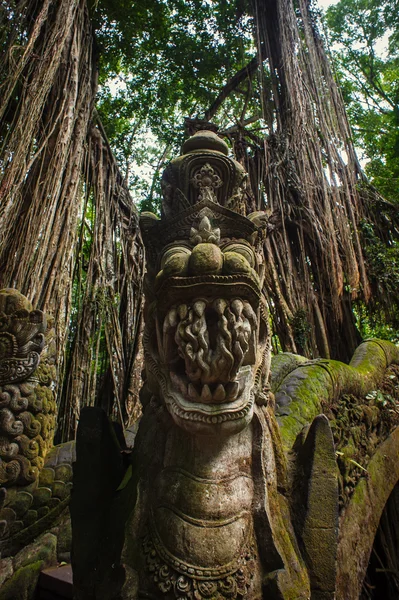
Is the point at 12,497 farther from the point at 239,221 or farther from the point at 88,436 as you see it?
the point at 239,221

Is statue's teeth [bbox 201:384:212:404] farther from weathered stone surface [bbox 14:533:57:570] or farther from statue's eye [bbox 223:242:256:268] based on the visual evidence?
weathered stone surface [bbox 14:533:57:570]

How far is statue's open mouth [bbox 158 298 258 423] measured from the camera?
3.92 ft

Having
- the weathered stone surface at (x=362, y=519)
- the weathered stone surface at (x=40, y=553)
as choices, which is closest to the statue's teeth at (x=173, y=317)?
the weathered stone surface at (x=362, y=519)

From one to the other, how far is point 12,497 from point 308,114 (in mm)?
5183

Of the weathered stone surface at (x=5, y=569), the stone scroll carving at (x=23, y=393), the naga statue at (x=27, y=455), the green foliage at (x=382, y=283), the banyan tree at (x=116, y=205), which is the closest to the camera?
the weathered stone surface at (x=5, y=569)

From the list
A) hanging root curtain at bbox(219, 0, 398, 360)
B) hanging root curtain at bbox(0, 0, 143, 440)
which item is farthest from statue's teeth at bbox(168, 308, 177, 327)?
hanging root curtain at bbox(219, 0, 398, 360)

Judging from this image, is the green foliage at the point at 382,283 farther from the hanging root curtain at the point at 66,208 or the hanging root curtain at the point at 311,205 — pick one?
the hanging root curtain at the point at 66,208

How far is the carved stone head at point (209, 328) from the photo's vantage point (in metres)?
1.20

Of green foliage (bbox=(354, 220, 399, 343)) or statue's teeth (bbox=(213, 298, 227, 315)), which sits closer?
statue's teeth (bbox=(213, 298, 227, 315))

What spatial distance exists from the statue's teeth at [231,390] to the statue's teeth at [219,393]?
18 millimetres

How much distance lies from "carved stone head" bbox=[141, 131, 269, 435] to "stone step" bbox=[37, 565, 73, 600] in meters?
1.08

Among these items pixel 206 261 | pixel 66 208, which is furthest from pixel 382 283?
pixel 206 261

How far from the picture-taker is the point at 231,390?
122cm

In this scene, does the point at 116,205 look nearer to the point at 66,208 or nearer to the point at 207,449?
the point at 66,208
